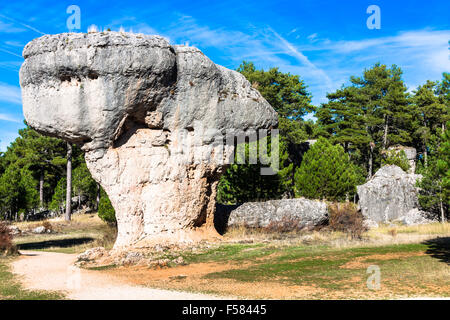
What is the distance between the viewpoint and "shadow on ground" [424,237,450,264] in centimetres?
1191

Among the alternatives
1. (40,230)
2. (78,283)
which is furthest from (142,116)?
(40,230)

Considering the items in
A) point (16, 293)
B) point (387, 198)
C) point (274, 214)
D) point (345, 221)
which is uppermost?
point (387, 198)

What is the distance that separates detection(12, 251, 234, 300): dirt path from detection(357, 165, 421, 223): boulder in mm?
19689

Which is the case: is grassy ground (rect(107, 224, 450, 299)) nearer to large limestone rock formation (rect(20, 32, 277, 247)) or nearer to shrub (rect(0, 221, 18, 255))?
→ large limestone rock formation (rect(20, 32, 277, 247))

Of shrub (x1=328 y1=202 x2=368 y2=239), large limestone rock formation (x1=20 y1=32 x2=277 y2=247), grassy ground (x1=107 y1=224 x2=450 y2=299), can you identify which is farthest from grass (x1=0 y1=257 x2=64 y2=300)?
shrub (x1=328 y1=202 x2=368 y2=239)

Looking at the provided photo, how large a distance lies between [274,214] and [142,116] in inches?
310

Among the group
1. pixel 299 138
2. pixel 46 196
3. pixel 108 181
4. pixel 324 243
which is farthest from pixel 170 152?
pixel 46 196

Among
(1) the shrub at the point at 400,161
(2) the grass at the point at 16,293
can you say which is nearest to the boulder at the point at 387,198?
(1) the shrub at the point at 400,161

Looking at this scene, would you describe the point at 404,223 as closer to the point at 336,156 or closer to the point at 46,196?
the point at 336,156

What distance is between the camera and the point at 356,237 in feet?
55.6

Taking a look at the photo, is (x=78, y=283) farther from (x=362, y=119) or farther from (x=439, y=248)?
(x=362, y=119)

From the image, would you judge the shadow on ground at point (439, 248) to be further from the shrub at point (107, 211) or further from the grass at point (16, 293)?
the shrub at point (107, 211)

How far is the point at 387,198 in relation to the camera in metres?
27.2
